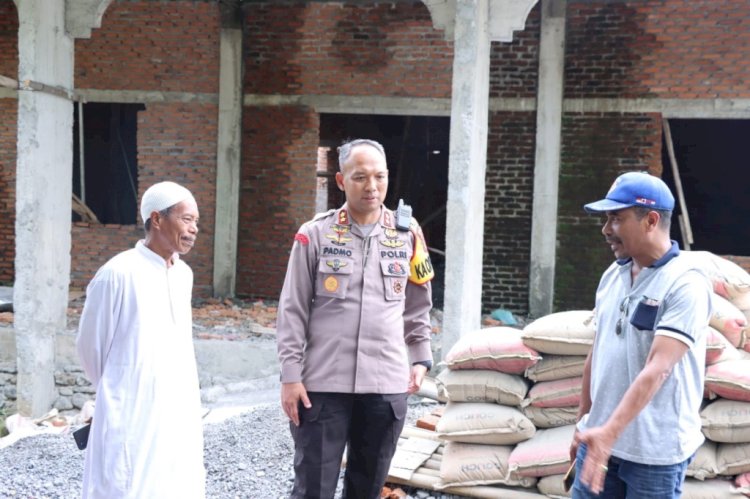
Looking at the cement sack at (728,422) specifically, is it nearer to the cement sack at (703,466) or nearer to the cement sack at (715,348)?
the cement sack at (703,466)

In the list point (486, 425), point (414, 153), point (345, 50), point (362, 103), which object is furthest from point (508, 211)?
point (486, 425)

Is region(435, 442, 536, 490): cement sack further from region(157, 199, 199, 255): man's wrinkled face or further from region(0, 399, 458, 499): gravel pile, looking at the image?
region(157, 199, 199, 255): man's wrinkled face

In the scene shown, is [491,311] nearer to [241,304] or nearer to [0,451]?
[241,304]

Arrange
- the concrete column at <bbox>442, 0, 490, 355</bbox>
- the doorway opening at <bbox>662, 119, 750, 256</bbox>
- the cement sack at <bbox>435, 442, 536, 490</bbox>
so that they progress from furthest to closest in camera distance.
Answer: the doorway opening at <bbox>662, 119, 750, 256</bbox>
the concrete column at <bbox>442, 0, 490, 355</bbox>
the cement sack at <bbox>435, 442, 536, 490</bbox>

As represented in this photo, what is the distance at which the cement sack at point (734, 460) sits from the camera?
13.1 ft

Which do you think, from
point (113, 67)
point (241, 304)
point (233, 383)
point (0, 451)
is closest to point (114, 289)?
point (0, 451)

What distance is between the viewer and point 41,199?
7.91m

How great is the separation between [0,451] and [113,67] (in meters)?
6.67

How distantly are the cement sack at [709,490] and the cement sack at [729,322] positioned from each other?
2.68 ft

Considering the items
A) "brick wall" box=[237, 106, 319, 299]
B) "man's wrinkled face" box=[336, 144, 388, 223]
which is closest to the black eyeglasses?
"man's wrinkled face" box=[336, 144, 388, 223]

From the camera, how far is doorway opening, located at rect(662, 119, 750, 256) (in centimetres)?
1225

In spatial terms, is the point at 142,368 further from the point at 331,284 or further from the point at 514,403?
the point at 514,403

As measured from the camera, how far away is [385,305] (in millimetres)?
3141

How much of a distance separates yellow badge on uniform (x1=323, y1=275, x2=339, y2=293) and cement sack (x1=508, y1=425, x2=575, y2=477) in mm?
1873
